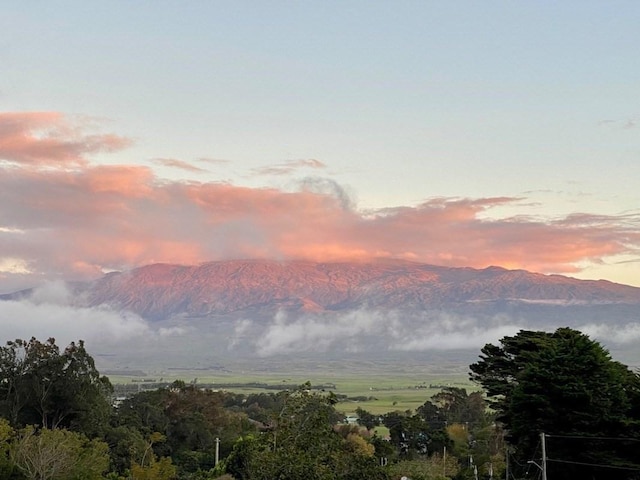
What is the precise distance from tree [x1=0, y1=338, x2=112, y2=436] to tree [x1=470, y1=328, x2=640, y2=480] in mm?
30026

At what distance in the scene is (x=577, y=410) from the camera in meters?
33.8

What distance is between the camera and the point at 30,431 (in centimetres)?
4078

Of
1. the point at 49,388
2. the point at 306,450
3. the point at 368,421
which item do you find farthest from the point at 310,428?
the point at 368,421

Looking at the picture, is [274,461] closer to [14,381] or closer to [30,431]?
[30,431]

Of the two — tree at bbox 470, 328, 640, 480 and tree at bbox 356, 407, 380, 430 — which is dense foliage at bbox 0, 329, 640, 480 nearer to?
tree at bbox 470, 328, 640, 480

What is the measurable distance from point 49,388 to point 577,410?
35.8 m

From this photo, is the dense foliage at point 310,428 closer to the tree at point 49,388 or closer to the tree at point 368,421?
the tree at point 49,388

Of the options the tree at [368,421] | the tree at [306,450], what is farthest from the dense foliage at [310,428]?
the tree at [368,421]

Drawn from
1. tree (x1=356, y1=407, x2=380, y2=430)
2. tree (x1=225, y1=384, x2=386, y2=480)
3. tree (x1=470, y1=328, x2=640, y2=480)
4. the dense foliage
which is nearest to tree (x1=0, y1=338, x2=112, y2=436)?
the dense foliage

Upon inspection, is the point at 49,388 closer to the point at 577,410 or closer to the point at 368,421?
the point at 577,410

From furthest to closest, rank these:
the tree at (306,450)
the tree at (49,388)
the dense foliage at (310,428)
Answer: the tree at (49,388) < the dense foliage at (310,428) < the tree at (306,450)

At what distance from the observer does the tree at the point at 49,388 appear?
2175 inches

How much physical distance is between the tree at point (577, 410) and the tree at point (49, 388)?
98.5 ft

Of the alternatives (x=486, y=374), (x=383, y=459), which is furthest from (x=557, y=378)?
(x=383, y=459)
